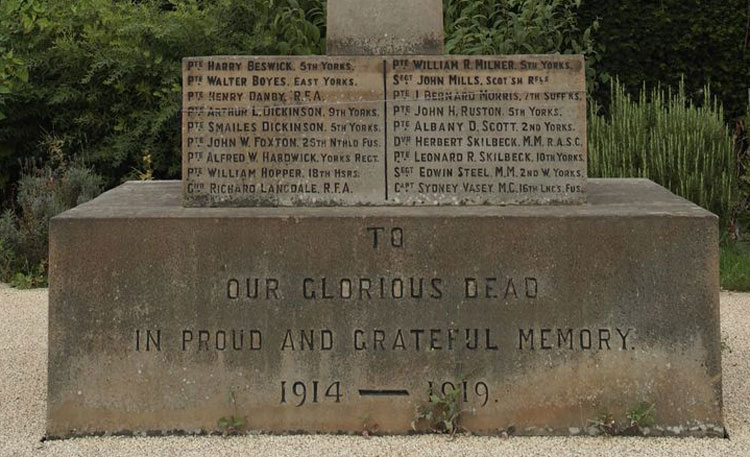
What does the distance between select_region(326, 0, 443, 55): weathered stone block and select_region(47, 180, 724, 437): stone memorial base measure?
36.9 inches

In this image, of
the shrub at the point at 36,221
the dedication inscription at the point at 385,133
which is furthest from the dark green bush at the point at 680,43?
the dedication inscription at the point at 385,133

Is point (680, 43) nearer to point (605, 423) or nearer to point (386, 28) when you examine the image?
point (386, 28)

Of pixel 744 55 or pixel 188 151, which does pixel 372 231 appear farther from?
pixel 744 55

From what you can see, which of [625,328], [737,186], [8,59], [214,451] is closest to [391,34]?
[625,328]

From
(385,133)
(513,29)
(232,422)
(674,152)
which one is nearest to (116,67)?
(513,29)

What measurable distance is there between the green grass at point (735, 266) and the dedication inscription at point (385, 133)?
3854mm

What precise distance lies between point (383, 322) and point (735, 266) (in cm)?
476

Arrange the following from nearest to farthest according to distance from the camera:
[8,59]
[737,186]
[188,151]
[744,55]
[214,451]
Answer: [214,451], [188,151], [8,59], [737,186], [744,55]

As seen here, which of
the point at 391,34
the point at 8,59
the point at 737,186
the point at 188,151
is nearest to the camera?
the point at 188,151

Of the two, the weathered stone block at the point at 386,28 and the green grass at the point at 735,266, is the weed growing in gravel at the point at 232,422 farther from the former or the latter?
the green grass at the point at 735,266

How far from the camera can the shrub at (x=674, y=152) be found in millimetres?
8734

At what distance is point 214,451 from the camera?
3.96 metres

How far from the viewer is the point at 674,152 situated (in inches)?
350

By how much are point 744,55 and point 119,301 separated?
8128 mm
